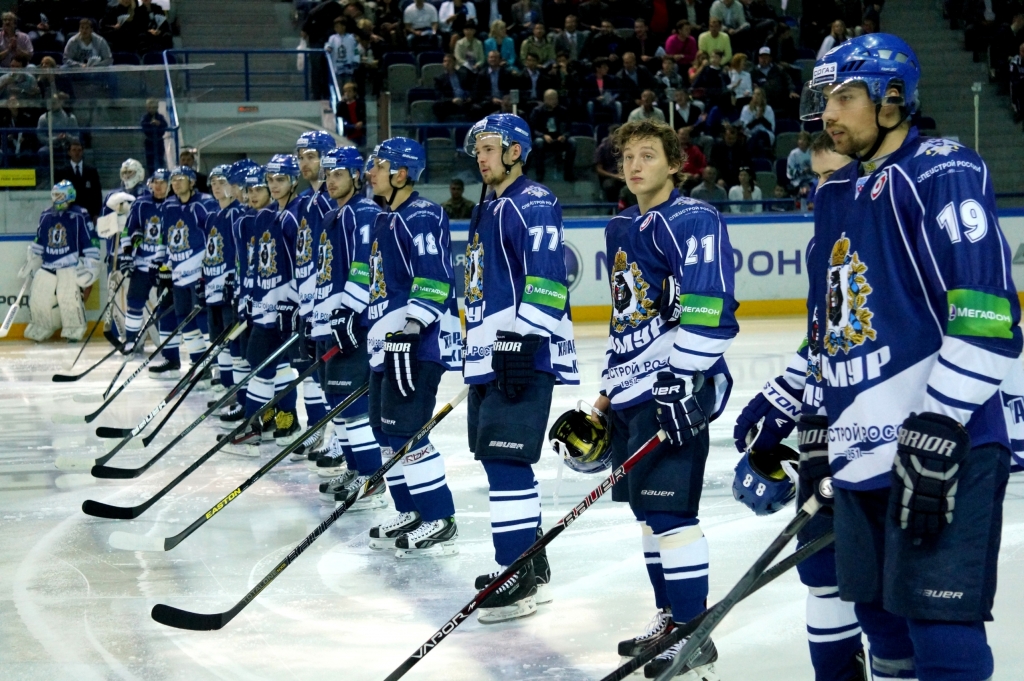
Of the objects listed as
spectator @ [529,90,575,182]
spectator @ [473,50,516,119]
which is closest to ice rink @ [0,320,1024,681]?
spectator @ [529,90,575,182]

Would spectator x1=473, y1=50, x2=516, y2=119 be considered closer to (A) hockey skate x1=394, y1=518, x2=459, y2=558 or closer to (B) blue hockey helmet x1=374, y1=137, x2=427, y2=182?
(B) blue hockey helmet x1=374, y1=137, x2=427, y2=182

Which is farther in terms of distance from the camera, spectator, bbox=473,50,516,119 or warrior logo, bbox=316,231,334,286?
spectator, bbox=473,50,516,119

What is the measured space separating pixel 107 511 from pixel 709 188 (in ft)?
27.7

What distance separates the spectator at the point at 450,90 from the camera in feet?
42.2

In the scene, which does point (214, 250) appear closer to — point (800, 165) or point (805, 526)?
point (805, 526)

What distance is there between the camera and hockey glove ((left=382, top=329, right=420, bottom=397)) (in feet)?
14.2

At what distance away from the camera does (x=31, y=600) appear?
4.09 metres

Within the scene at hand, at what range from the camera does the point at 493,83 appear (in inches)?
520

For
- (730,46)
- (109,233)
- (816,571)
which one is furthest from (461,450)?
(730,46)

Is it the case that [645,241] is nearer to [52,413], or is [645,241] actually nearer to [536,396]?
[536,396]

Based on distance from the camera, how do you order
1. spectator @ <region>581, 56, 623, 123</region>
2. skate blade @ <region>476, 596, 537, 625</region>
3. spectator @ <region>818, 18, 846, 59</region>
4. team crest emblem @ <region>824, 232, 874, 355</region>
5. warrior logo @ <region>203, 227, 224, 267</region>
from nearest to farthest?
team crest emblem @ <region>824, 232, 874, 355</region>
skate blade @ <region>476, 596, 537, 625</region>
warrior logo @ <region>203, 227, 224, 267</region>
spectator @ <region>581, 56, 623, 123</region>
spectator @ <region>818, 18, 846, 59</region>

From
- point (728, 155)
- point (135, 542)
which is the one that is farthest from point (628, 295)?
point (728, 155)

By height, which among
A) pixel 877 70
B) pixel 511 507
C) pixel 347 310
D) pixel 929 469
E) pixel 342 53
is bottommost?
pixel 511 507

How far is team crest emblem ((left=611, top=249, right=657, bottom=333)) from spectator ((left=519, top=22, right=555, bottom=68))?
10.8 meters
